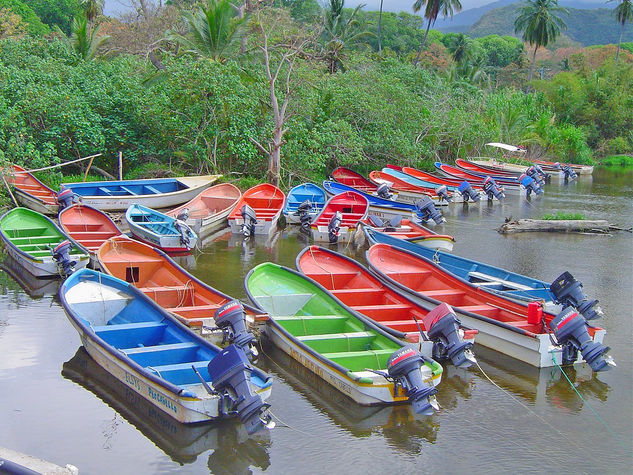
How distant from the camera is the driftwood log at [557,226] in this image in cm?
2006

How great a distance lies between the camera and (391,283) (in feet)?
38.8

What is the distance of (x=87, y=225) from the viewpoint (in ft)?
51.0

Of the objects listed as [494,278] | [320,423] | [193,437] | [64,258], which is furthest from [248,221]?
[193,437]

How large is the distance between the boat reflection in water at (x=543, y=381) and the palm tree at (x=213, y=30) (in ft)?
51.7

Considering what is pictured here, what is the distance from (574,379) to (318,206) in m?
12.3

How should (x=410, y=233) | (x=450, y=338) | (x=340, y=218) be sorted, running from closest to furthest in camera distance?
(x=450, y=338), (x=410, y=233), (x=340, y=218)

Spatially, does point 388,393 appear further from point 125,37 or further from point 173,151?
point 125,37

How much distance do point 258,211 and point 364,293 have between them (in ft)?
28.6

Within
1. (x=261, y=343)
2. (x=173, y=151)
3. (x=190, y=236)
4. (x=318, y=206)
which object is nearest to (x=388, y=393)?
(x=261, y=343)

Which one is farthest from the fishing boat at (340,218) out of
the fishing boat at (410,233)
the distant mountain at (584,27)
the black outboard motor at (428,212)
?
the distant mountain at (584,27)

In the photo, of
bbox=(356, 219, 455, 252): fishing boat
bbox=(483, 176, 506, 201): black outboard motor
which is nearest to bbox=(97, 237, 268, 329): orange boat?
bbox=(356, 219, 455, 252): fishing boat

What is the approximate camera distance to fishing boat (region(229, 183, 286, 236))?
18.0m

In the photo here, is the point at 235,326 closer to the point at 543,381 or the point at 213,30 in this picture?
the point at 543,381

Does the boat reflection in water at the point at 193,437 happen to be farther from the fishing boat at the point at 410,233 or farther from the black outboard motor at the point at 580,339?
the fishing boat at the point at 410,233
